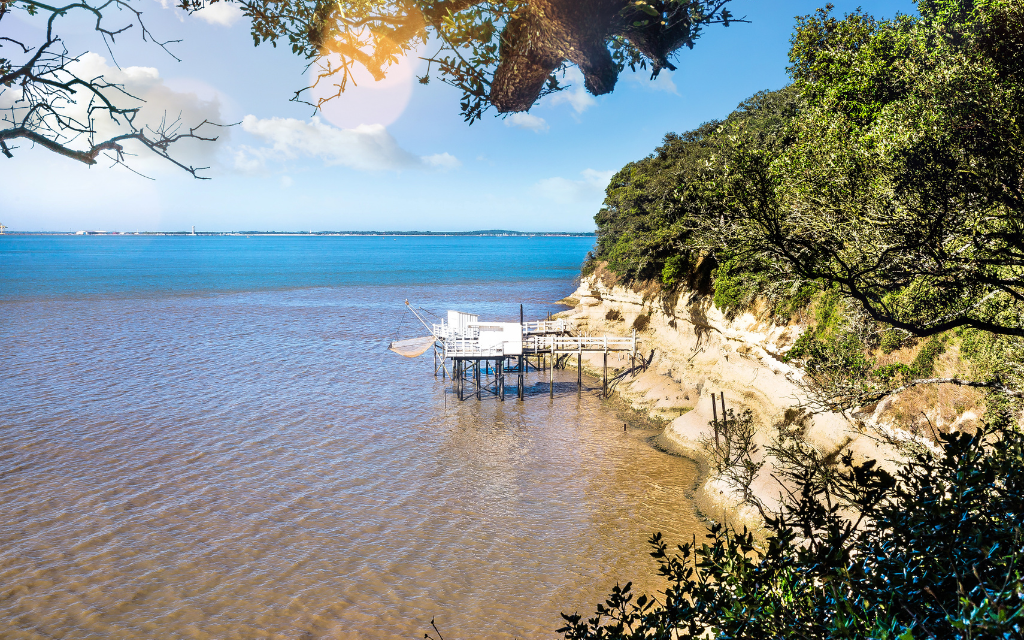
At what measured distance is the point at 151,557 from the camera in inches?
549

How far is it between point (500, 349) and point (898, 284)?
22846 millimetres

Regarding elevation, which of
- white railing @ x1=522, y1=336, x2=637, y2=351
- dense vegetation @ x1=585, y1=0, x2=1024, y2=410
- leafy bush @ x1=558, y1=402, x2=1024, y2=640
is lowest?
white railing @ x1=522, y1=336, x2=637, y2=351

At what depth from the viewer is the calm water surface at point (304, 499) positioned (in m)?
12.3

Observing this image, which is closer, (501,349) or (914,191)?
(914,191)

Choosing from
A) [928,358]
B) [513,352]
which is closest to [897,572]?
[928,358]

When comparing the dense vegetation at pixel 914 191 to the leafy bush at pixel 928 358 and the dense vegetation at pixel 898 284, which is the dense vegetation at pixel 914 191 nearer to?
the dense vegetation at pixel 898 284

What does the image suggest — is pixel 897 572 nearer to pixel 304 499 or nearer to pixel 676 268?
pixel 304 499

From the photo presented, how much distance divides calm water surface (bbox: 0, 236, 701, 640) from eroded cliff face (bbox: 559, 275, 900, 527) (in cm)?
148

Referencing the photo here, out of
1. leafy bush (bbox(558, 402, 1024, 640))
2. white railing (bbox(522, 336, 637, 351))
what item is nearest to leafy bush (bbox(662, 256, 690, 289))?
white railing (bbox(522, 336, 637, 351))

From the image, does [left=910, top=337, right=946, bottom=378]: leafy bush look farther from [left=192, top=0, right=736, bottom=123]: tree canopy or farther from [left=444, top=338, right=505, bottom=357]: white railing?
[left=444, top=338, right=505, bottom=357]: white railing

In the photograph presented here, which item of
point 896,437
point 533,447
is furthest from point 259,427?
point 896,437

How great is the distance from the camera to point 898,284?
7.38 m

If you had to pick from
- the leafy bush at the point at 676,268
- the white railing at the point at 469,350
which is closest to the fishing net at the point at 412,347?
the white railing at the point at 469,350

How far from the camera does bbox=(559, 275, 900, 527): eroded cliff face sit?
16547 mm
